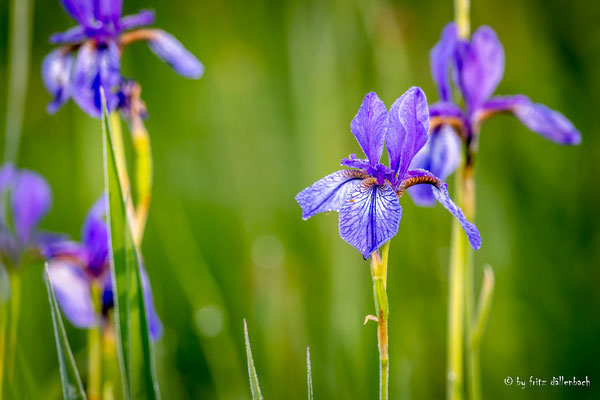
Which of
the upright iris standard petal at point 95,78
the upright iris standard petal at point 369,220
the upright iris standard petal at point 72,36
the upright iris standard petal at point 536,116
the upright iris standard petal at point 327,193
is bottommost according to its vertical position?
the upright iris standard petal at point 369,220

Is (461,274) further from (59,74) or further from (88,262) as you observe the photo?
(59,74)

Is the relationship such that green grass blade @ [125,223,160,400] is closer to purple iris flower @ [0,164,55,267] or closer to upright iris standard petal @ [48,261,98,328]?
upright iris standard petal @ [48,261,98,328]

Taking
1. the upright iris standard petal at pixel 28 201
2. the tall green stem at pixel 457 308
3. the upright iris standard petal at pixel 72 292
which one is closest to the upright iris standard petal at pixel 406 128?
the tall green stem at pixel 457 308

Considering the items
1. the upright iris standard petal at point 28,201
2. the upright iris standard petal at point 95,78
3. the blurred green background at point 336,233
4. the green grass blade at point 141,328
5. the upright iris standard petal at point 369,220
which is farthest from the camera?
the blurred green background at point 336,233

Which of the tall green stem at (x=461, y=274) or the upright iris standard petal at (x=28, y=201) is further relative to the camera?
the upright iris standard petal at (x=28, y=201)

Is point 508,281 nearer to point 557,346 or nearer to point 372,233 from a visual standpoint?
point 557,346

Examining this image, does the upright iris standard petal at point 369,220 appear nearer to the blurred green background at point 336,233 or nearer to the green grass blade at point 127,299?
the green grass blade at point 127,299

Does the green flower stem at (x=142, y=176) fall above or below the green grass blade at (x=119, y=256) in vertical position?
above
